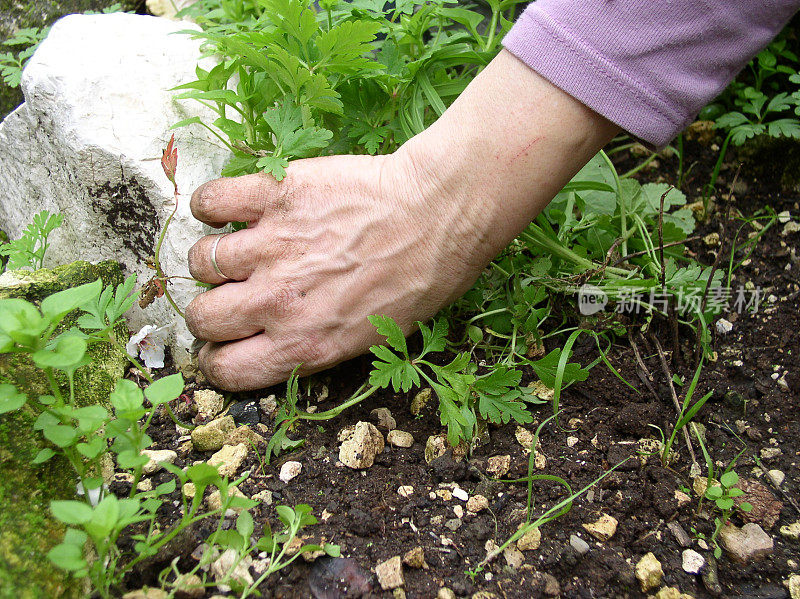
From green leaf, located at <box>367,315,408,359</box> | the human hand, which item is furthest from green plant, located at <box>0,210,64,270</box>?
green leaf, located at <box>367,315,408,359</box>

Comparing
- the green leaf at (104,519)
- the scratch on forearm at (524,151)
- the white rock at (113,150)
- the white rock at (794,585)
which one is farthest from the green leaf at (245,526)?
the white rock at (794,585)

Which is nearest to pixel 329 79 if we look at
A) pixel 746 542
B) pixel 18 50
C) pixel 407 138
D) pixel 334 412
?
pixel 407 138

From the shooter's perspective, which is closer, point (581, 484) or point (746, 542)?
point (746, 542)

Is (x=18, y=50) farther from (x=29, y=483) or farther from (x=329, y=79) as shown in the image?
(x=29, y=483)

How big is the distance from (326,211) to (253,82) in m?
0.41

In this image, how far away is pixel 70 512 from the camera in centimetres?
93

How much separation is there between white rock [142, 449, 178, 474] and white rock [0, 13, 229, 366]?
1.25ft

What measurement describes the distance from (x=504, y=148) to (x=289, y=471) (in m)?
0.87

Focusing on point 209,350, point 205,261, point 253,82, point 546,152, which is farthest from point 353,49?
point 209,350

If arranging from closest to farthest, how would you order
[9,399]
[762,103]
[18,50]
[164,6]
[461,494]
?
[9,399] → [461,494] → [762,103] → [18,50] → [164,6]

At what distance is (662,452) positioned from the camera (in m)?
1.50

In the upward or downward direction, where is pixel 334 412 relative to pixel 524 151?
downward

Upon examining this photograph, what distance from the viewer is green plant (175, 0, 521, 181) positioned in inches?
57.8

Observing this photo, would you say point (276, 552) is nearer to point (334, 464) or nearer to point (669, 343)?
point (334, 464)
